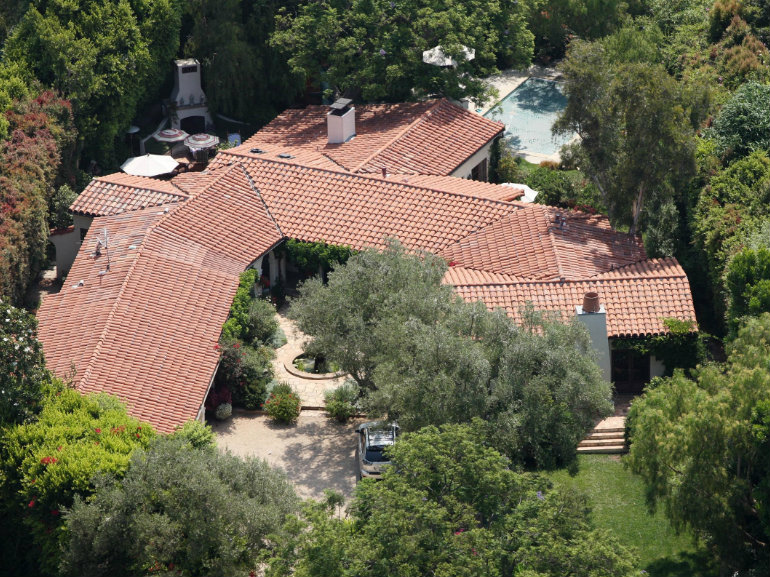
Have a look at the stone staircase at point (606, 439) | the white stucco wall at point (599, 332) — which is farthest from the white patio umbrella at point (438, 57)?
the stone staircase at point (606, 439)

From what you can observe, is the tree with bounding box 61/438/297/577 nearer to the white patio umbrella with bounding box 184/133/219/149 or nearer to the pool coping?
the white patio umbrella with bounding box 184/133/219/149

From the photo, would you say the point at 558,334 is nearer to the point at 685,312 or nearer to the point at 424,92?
the point at 685,312

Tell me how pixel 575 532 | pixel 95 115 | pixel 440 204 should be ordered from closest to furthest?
pixel 575 532 → pixel 440 204 → pixel 95 115

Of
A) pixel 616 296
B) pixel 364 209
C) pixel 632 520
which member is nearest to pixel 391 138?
pixel 364 209

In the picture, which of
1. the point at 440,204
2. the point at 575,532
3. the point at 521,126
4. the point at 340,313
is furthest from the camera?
the point at 521,126

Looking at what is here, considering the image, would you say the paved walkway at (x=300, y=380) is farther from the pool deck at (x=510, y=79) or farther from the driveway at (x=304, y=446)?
the pool deck at (x=510, y=79)

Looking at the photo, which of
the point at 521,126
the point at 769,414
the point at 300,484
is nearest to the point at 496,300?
the point at 300,484

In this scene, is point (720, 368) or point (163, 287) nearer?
point (720, 368)

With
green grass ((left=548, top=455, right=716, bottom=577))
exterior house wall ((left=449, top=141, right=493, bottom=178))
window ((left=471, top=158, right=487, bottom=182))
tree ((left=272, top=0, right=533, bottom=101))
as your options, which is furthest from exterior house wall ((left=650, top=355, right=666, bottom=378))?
tree ((left=272, top=0, right=533, bottom=101))
